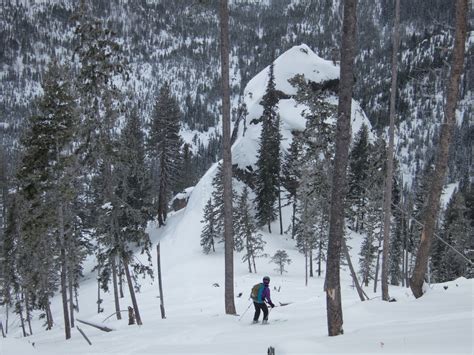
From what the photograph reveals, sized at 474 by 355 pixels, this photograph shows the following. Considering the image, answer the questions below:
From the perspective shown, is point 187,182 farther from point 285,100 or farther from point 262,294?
point 262,294

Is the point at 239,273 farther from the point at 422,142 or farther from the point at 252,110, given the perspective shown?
the point at 422,142

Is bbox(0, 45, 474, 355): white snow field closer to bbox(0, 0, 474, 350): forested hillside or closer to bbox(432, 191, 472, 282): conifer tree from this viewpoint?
bbox(0, 0, 474, 350): forested hillside

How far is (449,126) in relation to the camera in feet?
33.4

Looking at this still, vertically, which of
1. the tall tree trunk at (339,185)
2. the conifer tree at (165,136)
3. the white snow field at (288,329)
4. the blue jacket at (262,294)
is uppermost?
the conifer tree at (165,136)

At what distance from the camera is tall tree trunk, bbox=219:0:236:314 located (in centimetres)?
1219

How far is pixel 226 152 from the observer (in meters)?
13.1

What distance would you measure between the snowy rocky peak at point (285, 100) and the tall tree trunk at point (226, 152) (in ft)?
139

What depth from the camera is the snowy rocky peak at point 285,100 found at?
190ft

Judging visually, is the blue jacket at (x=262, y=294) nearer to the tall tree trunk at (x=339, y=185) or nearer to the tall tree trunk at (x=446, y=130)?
the tall tree trunk at (x=339, y=185)

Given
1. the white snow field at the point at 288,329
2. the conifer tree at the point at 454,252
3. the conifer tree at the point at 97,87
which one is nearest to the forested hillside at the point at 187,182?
the conifer tree at the point at 97,87

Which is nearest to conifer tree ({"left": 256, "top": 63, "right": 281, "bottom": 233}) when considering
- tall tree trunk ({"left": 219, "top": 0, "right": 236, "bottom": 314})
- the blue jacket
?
tall tree trunk ({"left": 219, "top": 0, "right": 236, "bottom": 314})

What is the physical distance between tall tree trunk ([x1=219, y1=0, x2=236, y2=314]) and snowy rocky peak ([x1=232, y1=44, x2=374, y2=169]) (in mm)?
42382

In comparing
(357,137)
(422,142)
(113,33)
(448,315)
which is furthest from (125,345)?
(422,142)

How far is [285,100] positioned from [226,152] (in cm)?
5680
